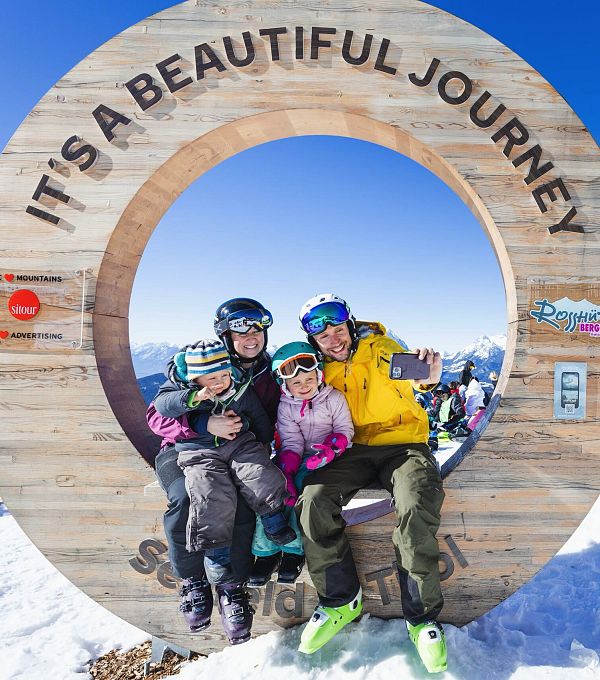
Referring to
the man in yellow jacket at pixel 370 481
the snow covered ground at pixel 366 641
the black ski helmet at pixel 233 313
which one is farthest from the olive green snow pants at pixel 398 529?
the black ski helmet at pixel 233 313

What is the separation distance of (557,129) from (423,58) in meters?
0.90

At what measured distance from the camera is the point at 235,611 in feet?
7.33

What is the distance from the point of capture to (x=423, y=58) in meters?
2.72

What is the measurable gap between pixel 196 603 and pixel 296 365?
4.21ft

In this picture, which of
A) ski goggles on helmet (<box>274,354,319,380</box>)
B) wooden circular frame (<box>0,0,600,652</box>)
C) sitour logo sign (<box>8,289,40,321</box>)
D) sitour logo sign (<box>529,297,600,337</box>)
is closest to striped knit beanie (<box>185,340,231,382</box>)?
ski goggles on helmet (<box>274,354,319,380</box>)

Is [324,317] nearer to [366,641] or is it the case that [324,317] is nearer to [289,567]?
[289,567]

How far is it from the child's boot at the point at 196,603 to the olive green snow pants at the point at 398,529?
55 cm

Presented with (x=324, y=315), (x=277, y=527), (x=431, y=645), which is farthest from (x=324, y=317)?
(x=431, y=645)

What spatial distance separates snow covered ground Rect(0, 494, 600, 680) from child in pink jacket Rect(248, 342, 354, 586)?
51 cm

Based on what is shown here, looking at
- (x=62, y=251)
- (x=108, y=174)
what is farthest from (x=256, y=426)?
(x=108, y=174)

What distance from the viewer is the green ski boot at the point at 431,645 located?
2.09 metres

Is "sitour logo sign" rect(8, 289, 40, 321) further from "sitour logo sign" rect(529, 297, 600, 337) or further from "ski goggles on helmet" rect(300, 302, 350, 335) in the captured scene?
"sitour logo sign" rect(529, 297, 600, 337)

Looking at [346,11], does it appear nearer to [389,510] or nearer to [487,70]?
[487,70]

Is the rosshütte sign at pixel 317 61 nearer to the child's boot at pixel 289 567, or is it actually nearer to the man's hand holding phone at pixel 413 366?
the man's hand holding phone at pixel 413 366
